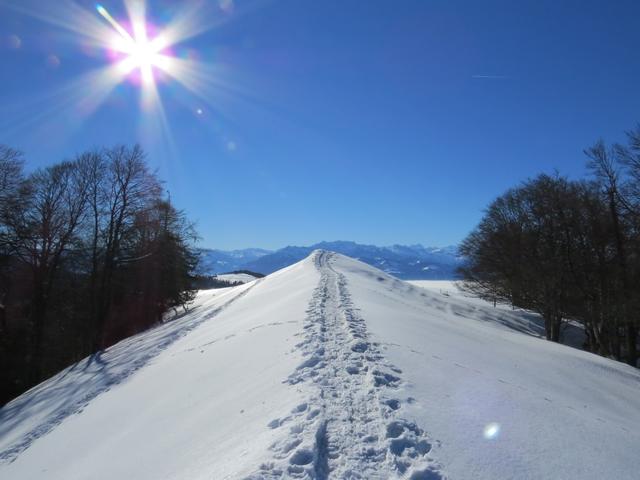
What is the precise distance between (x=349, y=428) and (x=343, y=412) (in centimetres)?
34

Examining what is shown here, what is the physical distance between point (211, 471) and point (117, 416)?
475 cm

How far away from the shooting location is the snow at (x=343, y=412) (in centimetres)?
326

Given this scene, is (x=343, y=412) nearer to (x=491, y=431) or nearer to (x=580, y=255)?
(x=491, y=431)

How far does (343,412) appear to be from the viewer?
159 inches

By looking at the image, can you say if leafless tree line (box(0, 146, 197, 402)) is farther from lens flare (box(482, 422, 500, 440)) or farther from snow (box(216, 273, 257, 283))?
snow (box(216, 273, 257, 283))

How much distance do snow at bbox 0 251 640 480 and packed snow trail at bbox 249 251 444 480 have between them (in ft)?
0.06

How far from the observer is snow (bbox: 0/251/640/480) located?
3264mm

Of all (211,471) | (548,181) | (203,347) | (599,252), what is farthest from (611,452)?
(548,181)

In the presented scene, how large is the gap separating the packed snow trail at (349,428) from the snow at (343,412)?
0.06 feet

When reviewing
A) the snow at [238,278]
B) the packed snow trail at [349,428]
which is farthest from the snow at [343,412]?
the snow at [238,278]

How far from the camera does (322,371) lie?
532 centimetres

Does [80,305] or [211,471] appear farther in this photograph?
[80,305]

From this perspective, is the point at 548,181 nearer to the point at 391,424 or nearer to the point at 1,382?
the point at 391,424

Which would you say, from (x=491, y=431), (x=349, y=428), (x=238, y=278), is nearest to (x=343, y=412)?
(x=349, y=428)
